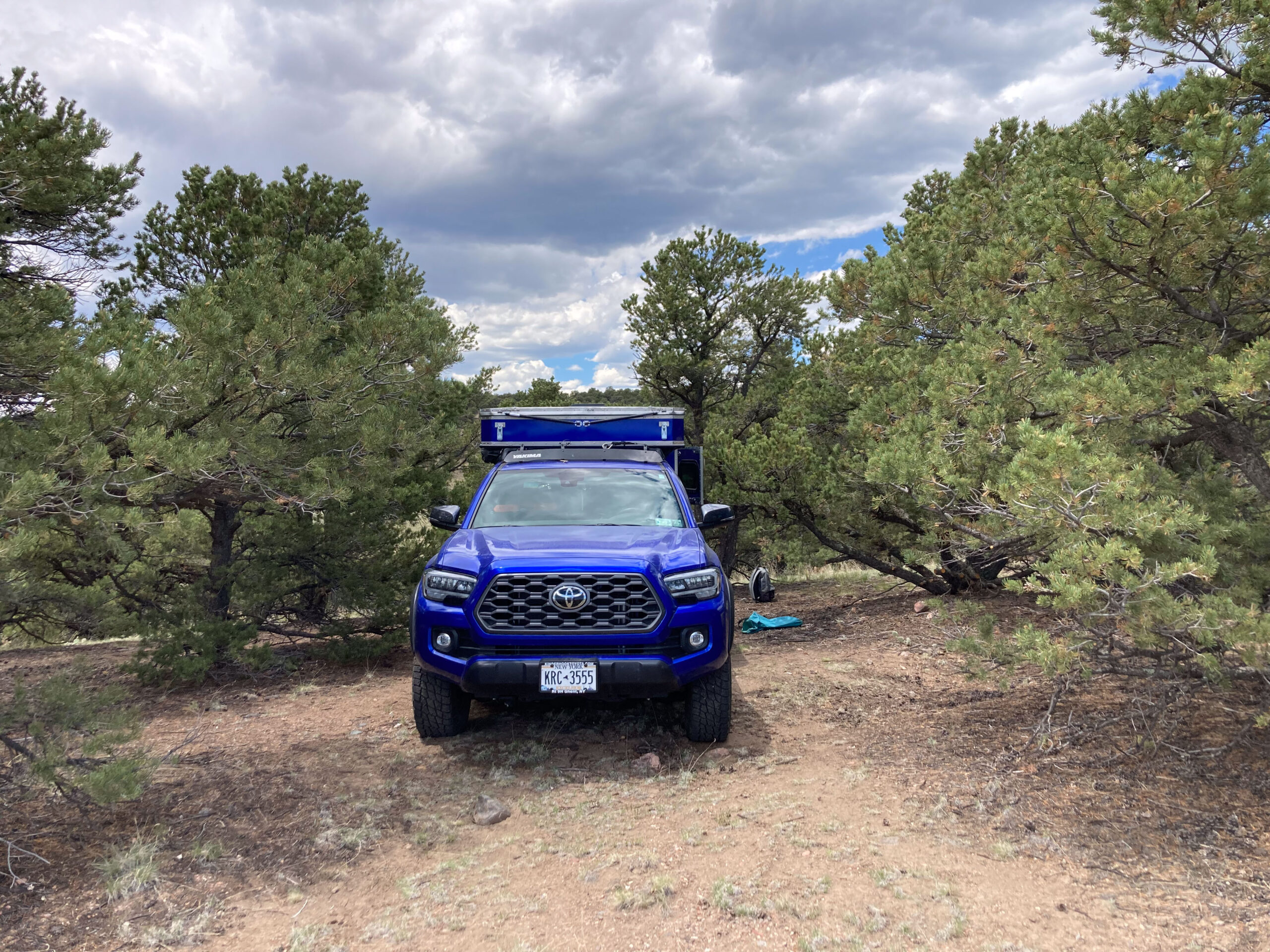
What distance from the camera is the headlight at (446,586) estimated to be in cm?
486

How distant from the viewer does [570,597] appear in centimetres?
473

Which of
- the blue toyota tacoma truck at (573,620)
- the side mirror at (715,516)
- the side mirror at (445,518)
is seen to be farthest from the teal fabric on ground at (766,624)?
the side mirror at (445,518)

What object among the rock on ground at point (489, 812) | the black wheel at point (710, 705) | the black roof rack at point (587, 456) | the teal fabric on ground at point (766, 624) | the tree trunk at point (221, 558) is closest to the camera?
the rock on ground at point (489, 812)

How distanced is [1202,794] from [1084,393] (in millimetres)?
2132

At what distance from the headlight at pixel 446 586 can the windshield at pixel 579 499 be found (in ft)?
2.85

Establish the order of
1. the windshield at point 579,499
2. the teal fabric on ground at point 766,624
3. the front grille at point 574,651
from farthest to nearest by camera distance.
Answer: the teal fabric on ground at point 766,624 → the windshield at point 579,499 → the front grille at point 574,651

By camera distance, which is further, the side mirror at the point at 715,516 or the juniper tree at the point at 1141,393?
the side mirror at the point at 715,516

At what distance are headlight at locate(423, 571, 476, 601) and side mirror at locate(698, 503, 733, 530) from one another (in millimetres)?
1967

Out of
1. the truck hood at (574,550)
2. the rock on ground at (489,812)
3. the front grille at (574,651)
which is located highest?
the truck hood at (574,550)

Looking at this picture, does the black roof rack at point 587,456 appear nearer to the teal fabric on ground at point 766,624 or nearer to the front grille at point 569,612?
the front grille at point 569,612

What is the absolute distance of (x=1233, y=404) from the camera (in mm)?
3855

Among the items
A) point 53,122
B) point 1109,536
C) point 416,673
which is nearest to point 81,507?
point 416,673

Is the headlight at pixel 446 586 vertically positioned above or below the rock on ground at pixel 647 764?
above

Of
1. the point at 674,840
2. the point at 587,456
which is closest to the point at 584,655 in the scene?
the point at 674,840
